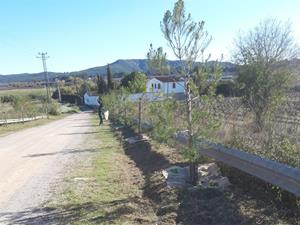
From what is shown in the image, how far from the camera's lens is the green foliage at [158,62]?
7855 millimetres

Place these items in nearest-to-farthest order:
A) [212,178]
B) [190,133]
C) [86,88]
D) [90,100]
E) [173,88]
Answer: [190,133] < [212,178] < [173,88] < [90,100] < [86,88]

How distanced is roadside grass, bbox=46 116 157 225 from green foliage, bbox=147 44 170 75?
93.1 inches

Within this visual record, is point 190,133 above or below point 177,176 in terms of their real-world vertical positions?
above

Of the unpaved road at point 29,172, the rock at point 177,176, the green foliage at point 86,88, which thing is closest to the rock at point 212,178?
the rock at point 177,176

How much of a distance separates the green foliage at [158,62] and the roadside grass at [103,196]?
2.36 metres

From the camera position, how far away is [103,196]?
309 inches

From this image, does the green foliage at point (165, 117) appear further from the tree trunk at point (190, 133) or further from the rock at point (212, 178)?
the rock at point (212, 178)

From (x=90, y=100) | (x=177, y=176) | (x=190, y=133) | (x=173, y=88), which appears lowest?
(x=90, y=100)

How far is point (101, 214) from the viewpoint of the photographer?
6586 millimetres

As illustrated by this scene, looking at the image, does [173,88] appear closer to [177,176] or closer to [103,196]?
[177,176]

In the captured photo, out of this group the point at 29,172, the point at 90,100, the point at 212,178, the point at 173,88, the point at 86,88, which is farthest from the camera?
the point at 86,88

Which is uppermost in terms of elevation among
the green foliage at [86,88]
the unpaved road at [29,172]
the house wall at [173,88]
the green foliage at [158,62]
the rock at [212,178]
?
the green foliage at [158,62]

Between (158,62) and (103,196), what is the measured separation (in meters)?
2.68

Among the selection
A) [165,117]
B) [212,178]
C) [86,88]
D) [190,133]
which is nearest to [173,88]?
[165,117]
